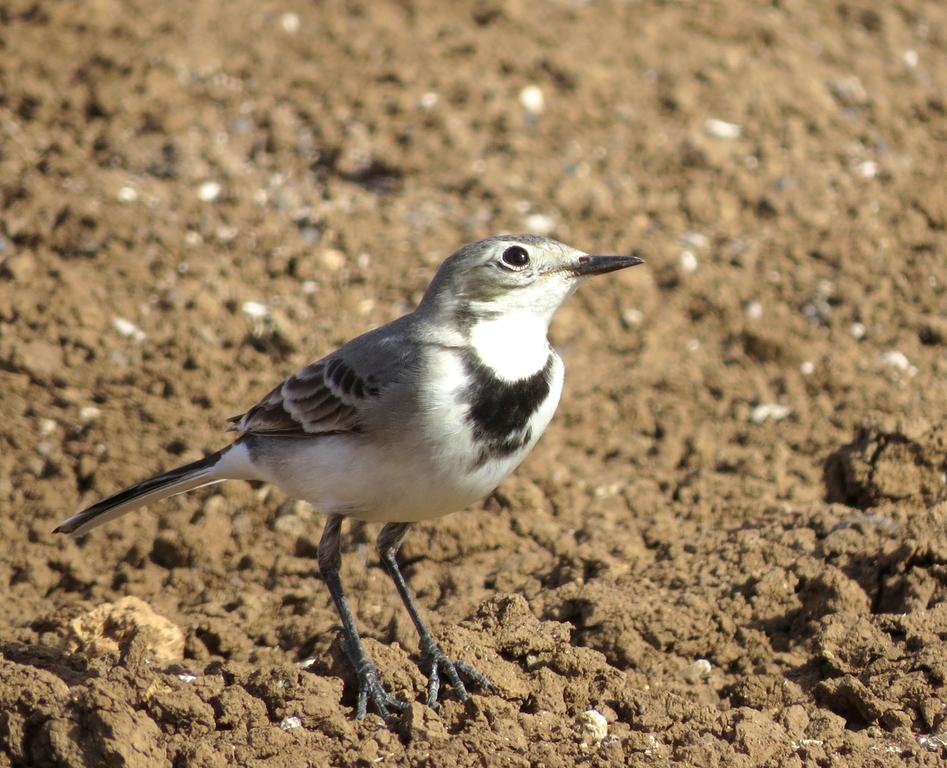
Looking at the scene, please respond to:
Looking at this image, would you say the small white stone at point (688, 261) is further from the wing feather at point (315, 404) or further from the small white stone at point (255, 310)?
the wing feather at point (315, 404)

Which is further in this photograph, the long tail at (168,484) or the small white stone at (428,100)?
the small white stone at (428,100)

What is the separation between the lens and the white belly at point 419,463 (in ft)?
20.2

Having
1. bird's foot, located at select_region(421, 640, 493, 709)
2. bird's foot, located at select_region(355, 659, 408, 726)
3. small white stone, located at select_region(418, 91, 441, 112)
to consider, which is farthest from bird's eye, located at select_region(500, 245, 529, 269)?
small white stone, located at select_region(418, 91, 441, 112)

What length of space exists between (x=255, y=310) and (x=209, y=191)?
165 cm

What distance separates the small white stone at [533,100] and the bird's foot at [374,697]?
6.97m

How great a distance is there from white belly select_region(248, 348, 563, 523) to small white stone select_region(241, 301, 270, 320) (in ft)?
10.6

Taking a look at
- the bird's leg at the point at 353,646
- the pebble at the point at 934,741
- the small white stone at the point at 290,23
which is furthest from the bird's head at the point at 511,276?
the small white stone at the point at 290,23

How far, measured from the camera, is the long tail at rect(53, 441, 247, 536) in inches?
283

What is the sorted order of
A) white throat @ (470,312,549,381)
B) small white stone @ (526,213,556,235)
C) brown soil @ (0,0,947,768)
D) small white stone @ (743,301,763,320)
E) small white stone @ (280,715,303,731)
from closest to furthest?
small white stone @ (280,715,303,731) → brown soil @ (0,0,947,768) → white throat @ (470,312,549,381) → small white stone @ (743,301,763,320) → small white stone @ (526,213,556,235)

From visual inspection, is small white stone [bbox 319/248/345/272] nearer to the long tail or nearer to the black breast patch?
the long tail

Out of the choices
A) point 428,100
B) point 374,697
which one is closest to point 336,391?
point 374,697

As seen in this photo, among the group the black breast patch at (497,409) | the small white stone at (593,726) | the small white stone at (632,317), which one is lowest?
the small white stone at (632,317)

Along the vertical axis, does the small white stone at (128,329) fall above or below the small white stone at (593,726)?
below

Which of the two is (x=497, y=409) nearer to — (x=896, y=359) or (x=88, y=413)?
(x=88, y=413)
